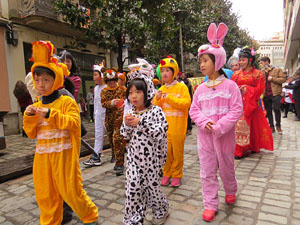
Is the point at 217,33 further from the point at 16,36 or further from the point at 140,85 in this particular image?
the point at 16,36

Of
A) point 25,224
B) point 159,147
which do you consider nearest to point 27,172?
point 25,224

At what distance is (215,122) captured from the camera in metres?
2.61

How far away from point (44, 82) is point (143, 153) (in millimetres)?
1198

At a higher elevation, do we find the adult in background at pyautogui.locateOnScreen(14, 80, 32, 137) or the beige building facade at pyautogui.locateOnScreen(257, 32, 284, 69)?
the beige building facade at pyautogui.locateOnScreen(257, 32, 284, 69)

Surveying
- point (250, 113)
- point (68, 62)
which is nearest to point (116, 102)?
point (68, 62)

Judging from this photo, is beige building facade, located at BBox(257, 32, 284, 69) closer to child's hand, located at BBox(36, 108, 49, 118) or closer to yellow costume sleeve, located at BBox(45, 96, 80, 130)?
yellow costume sleeve, located at BBox(45, 96, 80, 130)

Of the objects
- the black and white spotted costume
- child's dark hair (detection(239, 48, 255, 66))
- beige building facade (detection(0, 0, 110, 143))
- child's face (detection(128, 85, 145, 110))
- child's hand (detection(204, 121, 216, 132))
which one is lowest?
the black and white spotted costume

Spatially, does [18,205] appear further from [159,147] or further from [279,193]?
[279,193]

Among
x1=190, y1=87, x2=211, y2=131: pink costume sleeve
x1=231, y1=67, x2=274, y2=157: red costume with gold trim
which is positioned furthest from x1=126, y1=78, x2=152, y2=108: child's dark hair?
x1=231, y1=67, x2=274, y2=157: red costume with gold trim

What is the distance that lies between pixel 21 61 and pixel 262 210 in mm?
10570

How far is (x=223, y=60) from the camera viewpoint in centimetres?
267

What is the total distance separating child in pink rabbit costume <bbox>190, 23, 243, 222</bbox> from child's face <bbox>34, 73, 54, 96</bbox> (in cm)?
160

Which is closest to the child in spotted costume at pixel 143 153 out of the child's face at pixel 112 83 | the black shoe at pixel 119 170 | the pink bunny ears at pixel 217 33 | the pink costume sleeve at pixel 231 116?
the pink costume sleeve at pixel 231 116

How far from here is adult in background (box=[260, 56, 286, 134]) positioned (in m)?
6.96
